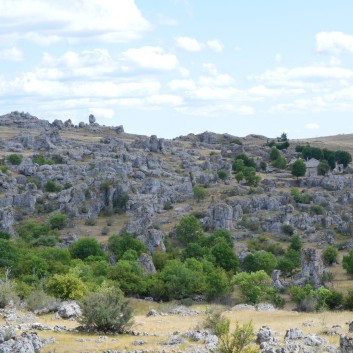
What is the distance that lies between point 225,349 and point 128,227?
48.9 metres

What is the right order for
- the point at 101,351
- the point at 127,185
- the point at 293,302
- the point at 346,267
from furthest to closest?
1. the point at 127,185
2. the point at 346,267
3. the point at 293,302
4. the point at 101,351

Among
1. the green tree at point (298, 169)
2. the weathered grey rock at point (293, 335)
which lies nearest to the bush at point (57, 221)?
the green tree at point (298, 169)

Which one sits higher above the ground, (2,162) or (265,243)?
(2,162)

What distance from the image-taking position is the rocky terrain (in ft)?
247

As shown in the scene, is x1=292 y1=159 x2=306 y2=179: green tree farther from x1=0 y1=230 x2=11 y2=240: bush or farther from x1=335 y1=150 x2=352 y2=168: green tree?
x1=0 y1=230 x2=11 y2=240: bush

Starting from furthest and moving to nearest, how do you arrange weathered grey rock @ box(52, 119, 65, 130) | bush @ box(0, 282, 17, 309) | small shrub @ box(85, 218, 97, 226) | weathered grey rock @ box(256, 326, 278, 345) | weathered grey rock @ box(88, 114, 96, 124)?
weathered grey rock @ box(88, 114, 96, 124), weathered grey rock @ box(52, 119, 65, 130), small shrub @ box(85, 218, 97, 226), bush @ box(0, 282, 17, 309), weathered grey rock @ box(256, 326, 278, 345)

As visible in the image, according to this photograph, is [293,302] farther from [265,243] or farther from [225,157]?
[225,157]

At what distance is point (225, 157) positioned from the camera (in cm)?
12775

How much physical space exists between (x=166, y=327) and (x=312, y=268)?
80.6ft

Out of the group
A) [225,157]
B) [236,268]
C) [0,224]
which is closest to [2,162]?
[0,224]

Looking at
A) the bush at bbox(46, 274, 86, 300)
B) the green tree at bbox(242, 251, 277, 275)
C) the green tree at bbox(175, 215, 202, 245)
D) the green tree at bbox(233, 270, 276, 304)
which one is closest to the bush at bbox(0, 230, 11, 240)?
the green tree at bbox(175, 215, 202, 245)

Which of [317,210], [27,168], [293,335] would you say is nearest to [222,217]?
[317,210]

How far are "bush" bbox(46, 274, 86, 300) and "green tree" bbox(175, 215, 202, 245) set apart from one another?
32.0 m

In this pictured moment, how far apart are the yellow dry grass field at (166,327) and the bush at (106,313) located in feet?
2.38
